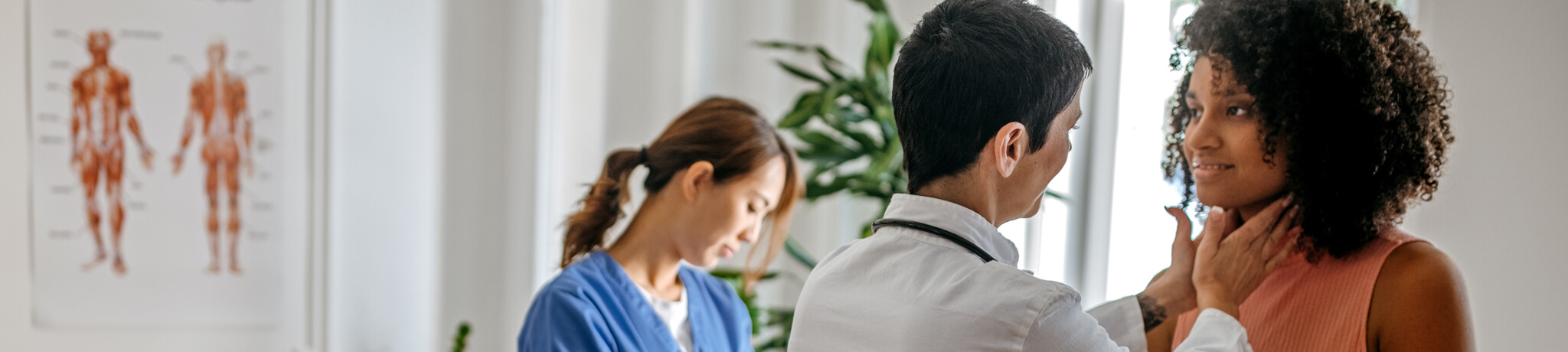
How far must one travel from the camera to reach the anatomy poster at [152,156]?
2.51m

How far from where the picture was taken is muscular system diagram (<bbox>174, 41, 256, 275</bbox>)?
2.57m

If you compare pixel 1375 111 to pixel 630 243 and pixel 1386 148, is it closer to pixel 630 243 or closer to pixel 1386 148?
pixel 1386 148

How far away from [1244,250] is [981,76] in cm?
42

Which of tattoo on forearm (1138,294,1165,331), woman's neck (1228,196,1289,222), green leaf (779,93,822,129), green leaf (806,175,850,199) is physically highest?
green leaf (779,93,822,129)

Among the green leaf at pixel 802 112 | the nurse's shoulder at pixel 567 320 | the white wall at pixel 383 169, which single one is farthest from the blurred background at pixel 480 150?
the nurse's shoulder at pixel 567 320

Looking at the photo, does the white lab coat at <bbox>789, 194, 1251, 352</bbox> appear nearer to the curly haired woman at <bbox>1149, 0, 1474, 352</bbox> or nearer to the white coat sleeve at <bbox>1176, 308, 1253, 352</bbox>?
the white coat sleeve at <bbox>1176, 308, 1253, 352</bbox>

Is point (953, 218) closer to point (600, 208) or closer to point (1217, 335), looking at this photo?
point (1217, 335)

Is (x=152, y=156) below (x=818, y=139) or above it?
below

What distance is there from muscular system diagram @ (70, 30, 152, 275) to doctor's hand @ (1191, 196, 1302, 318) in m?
2.72

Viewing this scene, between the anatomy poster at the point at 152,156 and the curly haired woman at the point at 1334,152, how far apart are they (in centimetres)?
244

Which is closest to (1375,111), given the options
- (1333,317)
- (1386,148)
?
(1386,148)

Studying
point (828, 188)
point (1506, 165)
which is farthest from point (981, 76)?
point (828, 188)

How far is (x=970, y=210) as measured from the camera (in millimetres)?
895

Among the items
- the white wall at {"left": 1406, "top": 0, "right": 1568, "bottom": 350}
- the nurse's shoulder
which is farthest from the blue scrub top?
the white wall at {"left": 1406, "top": 0, "right": 1568, "bottom": 350}
